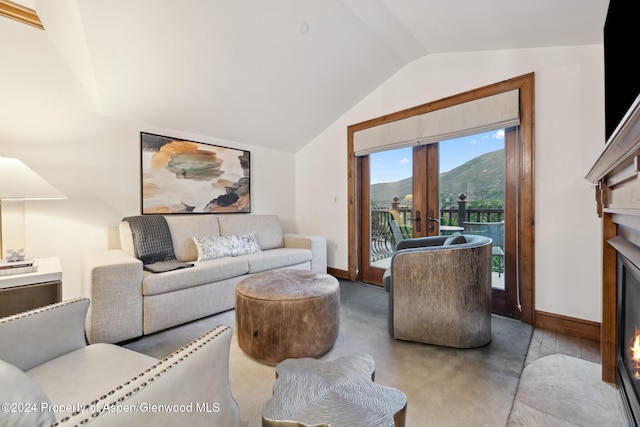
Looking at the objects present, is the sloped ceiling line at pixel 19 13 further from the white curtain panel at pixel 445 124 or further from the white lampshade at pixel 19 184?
the white curtain panel at pixel 445 124

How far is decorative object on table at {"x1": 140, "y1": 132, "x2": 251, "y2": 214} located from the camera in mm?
3055

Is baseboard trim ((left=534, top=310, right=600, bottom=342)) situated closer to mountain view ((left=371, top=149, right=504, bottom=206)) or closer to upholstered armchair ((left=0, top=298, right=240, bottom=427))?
mountain view ((left=371, top=149, right=504, bottom=206))

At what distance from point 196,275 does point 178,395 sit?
1886mm

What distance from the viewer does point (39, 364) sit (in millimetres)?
1052

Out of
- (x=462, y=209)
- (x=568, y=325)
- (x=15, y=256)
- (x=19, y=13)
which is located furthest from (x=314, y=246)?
(x=19, y=13)

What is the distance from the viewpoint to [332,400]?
1035mm

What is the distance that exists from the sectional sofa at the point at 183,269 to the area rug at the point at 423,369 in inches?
7.0

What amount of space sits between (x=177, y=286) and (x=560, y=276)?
3234mm

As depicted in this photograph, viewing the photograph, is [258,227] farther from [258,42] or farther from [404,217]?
[258,42]

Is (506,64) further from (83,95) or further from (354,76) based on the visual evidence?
(83,95)

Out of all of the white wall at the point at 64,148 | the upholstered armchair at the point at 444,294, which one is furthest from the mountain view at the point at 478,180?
the white wall at the point at 64,148

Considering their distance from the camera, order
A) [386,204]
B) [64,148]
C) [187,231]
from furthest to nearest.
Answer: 1. [386,204]
2. [187,231]
3. [64,148]

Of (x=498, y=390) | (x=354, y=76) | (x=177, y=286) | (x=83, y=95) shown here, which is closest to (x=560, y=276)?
(x=498, y=390)

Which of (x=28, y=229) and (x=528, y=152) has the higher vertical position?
(x=528, y=152)
